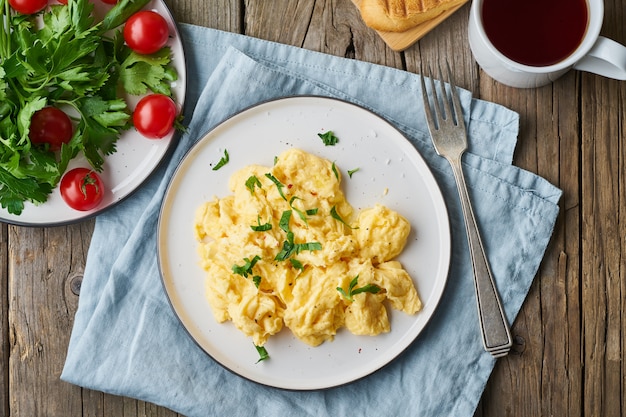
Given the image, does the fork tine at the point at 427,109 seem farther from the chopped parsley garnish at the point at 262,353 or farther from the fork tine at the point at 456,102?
the chopped parsley garnish at the point at 262,353

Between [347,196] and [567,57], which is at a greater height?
[567,57]

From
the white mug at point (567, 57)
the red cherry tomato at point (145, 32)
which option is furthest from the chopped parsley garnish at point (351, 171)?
the red cherry tomato at point (145, 32)

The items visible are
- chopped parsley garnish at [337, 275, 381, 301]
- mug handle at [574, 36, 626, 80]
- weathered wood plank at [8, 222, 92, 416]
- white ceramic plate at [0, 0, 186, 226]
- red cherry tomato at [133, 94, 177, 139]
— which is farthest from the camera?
weathered wood plank at [8, 222, 92, 416]

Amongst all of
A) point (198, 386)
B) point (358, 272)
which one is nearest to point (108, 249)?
point (198, 386)

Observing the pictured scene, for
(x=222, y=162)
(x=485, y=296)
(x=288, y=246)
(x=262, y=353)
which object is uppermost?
(x=222, y=162)

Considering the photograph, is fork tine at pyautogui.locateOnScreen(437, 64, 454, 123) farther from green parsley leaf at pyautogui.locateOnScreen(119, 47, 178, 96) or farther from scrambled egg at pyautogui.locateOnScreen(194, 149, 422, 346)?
green parsley leaf at pyautogui.locateOnScreen(119, 47, 178, 96)

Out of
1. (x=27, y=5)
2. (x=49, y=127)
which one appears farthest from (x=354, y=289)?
(x=27, y=5)

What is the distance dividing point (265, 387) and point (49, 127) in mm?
1181

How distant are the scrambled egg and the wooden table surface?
1.62ft

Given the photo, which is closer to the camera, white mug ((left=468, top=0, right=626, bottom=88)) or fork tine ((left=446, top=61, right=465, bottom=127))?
white mug ((left=468, top=0, right=626, bottom=88))

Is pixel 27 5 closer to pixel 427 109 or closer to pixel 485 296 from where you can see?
pixel 427 109

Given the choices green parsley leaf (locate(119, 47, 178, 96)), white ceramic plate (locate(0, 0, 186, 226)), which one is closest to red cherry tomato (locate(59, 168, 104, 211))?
white ceramic plate (locate(0, 0, 186, 226))

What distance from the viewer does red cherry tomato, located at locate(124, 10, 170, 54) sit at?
2281mm

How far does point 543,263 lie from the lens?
2373 mm
